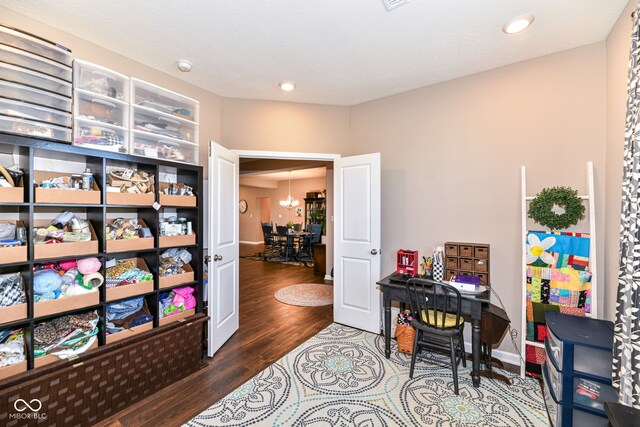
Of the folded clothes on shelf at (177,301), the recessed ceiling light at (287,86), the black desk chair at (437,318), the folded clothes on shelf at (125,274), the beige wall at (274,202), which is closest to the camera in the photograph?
the folded clothes on shelf at (125,274)

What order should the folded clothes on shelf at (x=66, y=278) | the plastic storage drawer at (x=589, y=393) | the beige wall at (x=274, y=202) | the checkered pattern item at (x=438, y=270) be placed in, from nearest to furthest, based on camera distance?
the plastic storage drawer at (x=589, y=393), the folded clothes on shelf at (x=66, y=278), the checkered pattern item at (x=438, y=270), the beige wall at (x=274, y=202)

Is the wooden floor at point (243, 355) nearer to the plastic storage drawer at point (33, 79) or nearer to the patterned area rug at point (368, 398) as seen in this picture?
the patterned area rug at point (368, 398)

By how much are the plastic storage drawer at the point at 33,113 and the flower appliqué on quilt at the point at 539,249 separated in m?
3.60

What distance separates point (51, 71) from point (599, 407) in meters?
3.87

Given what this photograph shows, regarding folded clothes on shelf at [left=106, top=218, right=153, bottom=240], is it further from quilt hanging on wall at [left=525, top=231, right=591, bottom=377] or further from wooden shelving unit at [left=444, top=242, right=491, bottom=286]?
quilt hanging on wall at [left=525, top=231, right=591, bottom=377]

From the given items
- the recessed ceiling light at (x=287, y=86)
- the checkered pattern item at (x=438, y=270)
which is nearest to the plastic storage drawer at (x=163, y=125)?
the recessed ceiling light at (x=287, y=86)

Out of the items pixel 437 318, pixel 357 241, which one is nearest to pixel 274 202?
pixel 357 241

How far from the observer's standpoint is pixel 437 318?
2.31 meters

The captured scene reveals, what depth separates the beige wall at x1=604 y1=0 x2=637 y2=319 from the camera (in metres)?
1.81

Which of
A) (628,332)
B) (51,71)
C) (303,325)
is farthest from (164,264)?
(628,332)

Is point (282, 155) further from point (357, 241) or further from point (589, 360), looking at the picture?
point (589, 360)

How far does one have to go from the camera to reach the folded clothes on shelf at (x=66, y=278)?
171 centimetres

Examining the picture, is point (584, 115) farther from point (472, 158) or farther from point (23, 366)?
point (23, 366)

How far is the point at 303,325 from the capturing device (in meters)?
3.35
